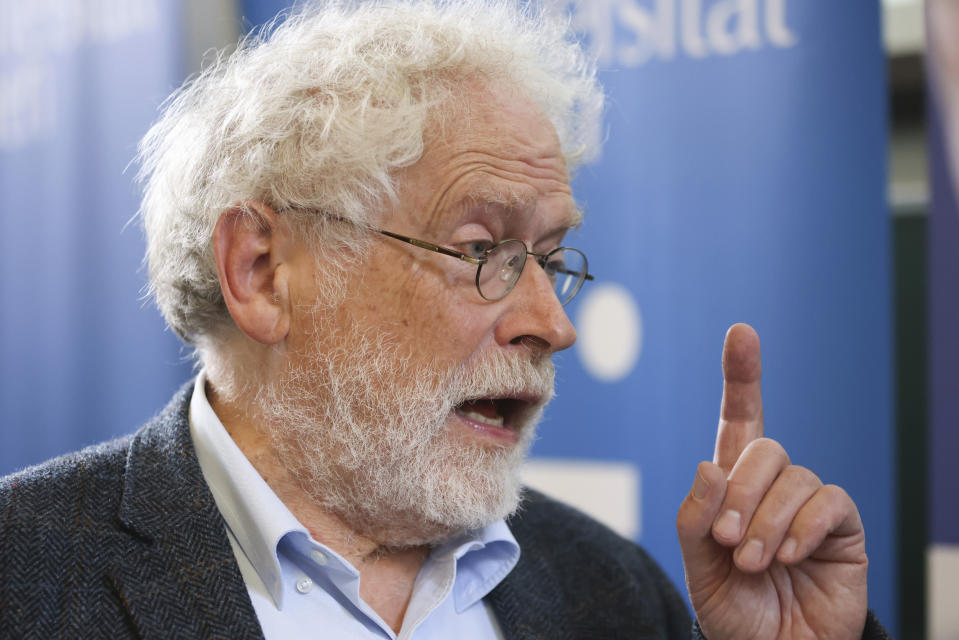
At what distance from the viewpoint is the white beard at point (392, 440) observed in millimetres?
1288

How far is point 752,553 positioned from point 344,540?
58cm

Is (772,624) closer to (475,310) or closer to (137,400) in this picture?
(475,310)

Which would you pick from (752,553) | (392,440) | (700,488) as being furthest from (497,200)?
(752,553)

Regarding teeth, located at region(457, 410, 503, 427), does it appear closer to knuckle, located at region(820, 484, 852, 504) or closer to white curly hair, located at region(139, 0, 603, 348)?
white curly hair, located at region(139, 0, 603, 348)

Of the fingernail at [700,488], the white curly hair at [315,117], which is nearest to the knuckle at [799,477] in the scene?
the fingernail at [700,488]

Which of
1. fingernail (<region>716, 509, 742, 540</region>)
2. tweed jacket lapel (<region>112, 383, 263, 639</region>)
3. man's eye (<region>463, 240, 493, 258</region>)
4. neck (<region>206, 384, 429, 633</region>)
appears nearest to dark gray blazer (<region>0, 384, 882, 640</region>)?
tweed jacket lapel (<region>112, 383, 263, 639</region>)

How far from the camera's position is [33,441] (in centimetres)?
312

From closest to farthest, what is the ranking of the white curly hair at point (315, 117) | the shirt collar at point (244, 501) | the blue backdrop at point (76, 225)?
the shirt collar at point (244, 501) < the white curly hair at point (315, 117) < the blue backdrop at point (76, 225)

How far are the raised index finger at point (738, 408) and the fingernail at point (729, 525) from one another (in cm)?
16

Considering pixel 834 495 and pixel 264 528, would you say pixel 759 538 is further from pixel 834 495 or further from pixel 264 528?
pixel 264 528

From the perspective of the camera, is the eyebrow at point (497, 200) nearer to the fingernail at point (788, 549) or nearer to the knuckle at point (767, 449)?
the knuckle at point (767, 449)

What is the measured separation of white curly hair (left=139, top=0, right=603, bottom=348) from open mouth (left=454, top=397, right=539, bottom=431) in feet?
1.06

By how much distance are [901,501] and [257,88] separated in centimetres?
237

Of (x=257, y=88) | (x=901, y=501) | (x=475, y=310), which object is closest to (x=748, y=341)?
(x=475, y=310)
